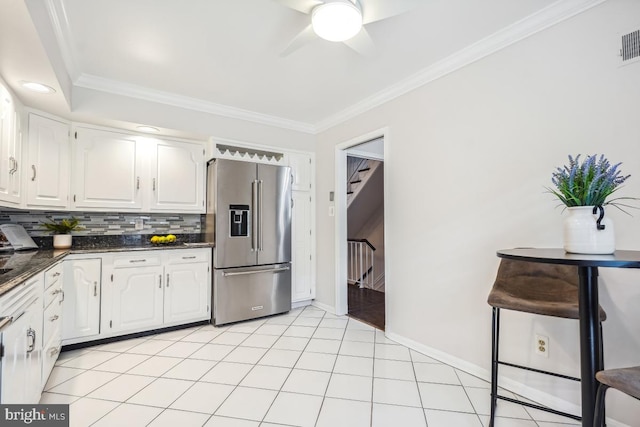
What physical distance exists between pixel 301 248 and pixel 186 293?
1498 millimetres

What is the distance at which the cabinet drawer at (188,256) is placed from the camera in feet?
10.0

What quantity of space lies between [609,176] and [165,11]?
260 centimetres

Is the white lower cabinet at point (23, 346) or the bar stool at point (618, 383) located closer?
the bar stool at point (618, 383)

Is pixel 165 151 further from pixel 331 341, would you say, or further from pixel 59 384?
pixel 331 341

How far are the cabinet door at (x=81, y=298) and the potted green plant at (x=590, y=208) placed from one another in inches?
137

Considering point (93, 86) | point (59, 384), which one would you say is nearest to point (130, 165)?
point (93, 86)

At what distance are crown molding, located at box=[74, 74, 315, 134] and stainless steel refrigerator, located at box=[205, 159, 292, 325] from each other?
2.03 feet

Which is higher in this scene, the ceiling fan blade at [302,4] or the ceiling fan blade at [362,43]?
the ceiling fan blade at [302,4]

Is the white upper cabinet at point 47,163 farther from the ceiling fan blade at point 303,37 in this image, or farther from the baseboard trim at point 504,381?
the baseboard trim at point 504,381

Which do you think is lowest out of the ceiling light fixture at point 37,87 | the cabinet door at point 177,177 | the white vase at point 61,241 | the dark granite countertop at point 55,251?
the dark granite countertop at point 55,251

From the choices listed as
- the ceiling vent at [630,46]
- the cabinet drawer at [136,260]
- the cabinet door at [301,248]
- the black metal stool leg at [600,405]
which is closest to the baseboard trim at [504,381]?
the black metal stool leg at [600,405]

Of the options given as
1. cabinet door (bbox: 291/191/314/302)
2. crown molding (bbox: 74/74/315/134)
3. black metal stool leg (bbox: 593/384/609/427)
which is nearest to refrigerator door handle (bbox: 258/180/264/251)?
cabinet door (bbox: 291/191/314/302)

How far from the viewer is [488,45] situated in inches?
84.0

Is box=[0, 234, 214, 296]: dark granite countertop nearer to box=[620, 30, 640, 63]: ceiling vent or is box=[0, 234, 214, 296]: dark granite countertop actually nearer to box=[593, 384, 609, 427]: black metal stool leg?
box=[593, 384, 609, 427]: black metal stool leg
